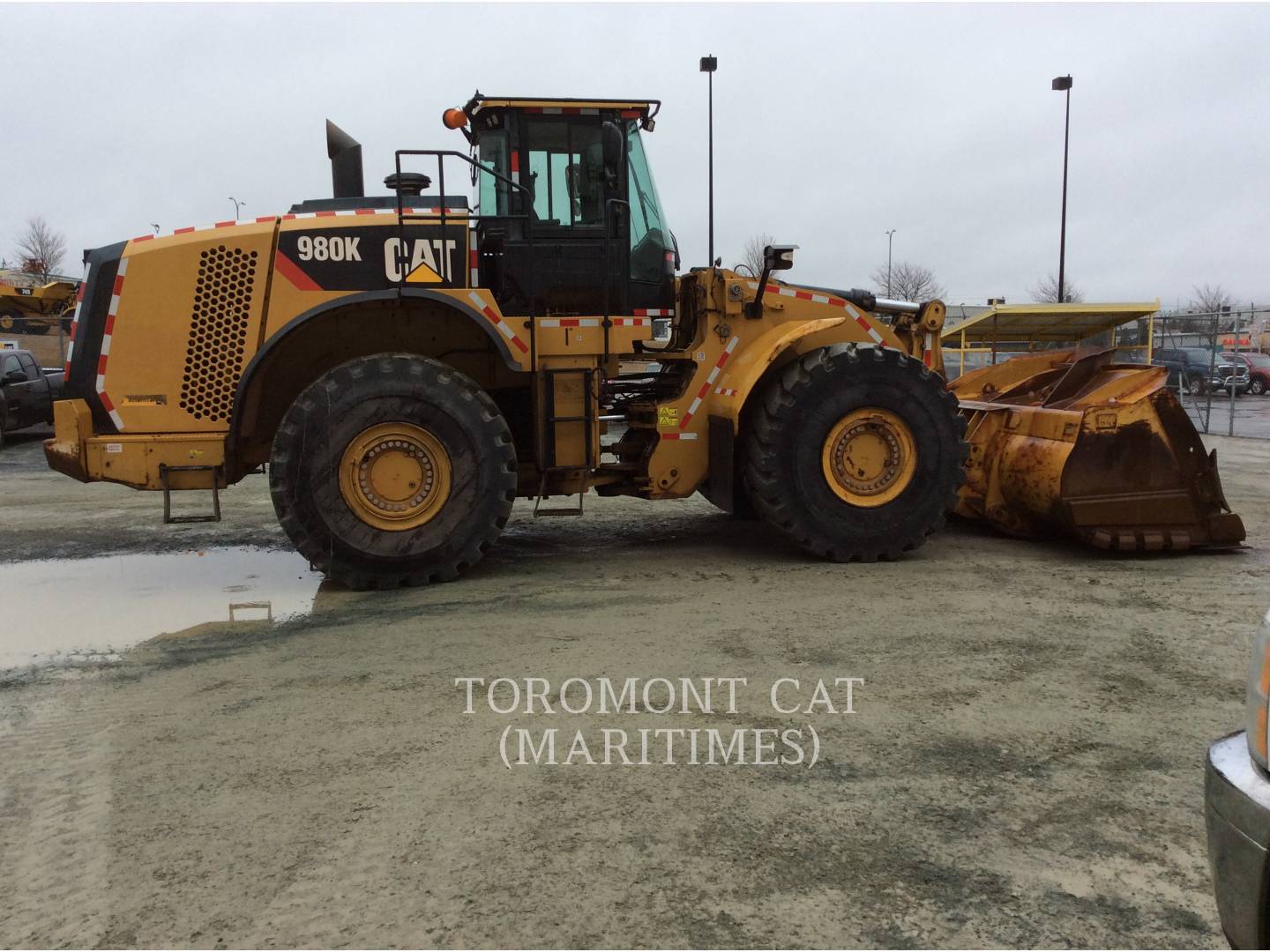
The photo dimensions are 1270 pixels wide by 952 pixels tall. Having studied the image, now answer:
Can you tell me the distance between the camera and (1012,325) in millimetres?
18266

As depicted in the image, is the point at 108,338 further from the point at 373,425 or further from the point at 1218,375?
the point at 1218,375

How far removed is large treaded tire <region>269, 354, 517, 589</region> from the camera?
20.5 feet

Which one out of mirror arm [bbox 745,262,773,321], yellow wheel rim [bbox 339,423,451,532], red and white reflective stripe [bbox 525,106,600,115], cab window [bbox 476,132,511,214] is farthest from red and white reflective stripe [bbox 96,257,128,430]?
mirror arm [bbox 745,262,773,321]

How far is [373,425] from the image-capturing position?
635 centimetres

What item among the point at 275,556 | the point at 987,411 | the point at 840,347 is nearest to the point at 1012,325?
the point at 987,411

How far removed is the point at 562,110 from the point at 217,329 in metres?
2.70

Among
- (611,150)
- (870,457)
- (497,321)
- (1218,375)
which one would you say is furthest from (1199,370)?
(497,321)

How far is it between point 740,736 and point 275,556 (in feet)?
16.2

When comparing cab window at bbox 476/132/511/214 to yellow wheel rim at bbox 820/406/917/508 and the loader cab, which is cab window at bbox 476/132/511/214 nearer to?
the loader cab

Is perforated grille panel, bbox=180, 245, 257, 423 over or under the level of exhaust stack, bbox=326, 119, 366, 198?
under

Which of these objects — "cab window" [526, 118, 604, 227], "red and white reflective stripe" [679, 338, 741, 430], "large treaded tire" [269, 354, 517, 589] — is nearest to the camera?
"large treaded tire" [269, 354, 517, 589]

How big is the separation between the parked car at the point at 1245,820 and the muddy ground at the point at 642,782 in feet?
2.12

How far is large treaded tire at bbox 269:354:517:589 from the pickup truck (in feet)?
39.2

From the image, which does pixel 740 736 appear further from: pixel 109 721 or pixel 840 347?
pixel 840 347
